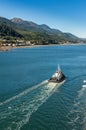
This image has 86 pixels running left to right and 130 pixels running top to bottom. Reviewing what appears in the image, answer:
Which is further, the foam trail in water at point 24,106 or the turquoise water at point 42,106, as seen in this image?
the foam trail in water at point 24,106

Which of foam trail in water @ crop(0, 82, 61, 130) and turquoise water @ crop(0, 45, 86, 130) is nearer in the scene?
turquoise water @ crop(0, 45, 86, 130)

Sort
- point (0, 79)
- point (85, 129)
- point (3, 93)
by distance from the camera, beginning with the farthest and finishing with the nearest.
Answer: point (0, 79), point (3, 93), point (85, 129)

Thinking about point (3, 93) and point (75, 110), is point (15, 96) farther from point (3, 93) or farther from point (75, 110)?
point (75, 110)

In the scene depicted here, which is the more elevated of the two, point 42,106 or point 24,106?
point 24,106

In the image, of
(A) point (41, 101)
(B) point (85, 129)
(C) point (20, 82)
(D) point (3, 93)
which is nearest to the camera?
(B) point (85, 129)

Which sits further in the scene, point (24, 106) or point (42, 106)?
point (42, 106)

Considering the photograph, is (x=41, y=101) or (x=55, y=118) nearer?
(x=55, y=118)

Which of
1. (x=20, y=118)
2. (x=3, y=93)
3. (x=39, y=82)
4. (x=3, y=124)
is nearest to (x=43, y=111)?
(x=20, y=118)
